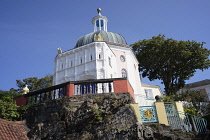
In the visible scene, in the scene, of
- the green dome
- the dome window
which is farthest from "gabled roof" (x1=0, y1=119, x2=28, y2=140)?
the dome window

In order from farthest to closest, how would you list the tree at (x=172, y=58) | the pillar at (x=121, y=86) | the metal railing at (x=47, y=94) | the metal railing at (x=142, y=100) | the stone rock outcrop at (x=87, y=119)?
1. the tree at (x=172, y=58)
2. the metal railing at (x=142, y=100)
3. the metal railing at (x=47, y=94)
4. the pillar at (x=121, y=86)
5. the stone rock outcrop at (x=87, y=119)

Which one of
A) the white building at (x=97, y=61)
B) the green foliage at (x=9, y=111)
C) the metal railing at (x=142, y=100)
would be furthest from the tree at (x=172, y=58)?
the green foliage at (x=9, y=111)

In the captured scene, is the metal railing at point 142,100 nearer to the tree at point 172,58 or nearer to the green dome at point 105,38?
the green dome at point 105,38

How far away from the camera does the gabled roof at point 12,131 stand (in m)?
10.4

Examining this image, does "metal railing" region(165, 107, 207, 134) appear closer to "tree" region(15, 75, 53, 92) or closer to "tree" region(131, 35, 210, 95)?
"tree" region(131, 35, 210, 95)

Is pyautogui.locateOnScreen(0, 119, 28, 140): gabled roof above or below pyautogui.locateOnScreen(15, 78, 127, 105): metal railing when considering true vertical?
below

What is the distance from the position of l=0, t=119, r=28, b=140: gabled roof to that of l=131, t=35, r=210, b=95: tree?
24.4 meters

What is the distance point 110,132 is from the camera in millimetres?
9891

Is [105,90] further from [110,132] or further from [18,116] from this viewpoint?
[18,116]

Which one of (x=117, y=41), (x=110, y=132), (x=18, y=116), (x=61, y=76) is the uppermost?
(x=117, y=41)

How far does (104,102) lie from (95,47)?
1366 centimetres

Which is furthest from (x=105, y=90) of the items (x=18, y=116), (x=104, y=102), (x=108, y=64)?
(x=108, y=64)

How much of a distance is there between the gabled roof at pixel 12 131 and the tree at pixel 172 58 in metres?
24.4

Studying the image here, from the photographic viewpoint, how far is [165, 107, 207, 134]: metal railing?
11.0 metres
